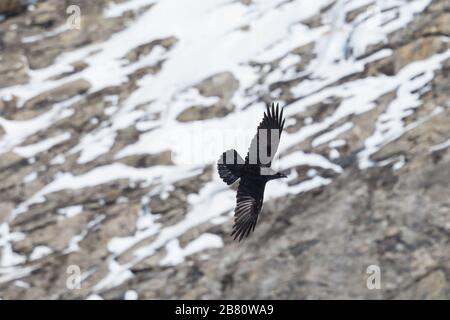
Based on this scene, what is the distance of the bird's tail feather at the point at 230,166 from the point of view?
14.9m

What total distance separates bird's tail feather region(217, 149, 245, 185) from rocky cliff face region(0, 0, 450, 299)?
879cm

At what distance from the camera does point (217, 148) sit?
86.2 ft

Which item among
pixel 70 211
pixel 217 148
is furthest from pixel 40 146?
pixel 217 148

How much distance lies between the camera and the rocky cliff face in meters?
23.6

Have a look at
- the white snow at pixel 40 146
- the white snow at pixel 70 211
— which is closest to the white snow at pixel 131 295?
the white snow at pixel 70 211

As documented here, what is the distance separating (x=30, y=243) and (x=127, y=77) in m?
6.92

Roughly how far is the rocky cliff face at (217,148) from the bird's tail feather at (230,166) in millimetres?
8794

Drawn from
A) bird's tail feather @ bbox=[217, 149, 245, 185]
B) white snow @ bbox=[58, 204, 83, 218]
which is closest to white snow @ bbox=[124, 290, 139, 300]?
white snow @ bbox=[58, 204, 83, 218]

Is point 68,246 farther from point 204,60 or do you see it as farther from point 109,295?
point 204,60

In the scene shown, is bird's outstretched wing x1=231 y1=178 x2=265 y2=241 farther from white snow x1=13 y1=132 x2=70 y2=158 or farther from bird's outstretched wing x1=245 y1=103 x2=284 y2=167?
white snow x1=13 y1=132 x2=70 y2=158

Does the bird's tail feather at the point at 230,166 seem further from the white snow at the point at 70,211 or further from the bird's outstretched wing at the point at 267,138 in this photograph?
the white snow at the point at 70,211

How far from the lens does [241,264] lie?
77.4ft

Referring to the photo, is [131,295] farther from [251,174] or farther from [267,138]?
[267,138]

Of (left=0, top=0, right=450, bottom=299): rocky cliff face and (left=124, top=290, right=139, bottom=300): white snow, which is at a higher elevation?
(left=0, top=0, right=450, bottom=299): rocky cliff face
